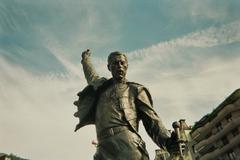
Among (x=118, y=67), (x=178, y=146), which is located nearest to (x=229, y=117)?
(x=118, y=67)

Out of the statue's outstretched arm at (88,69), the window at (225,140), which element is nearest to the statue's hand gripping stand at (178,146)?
the statue's outstretched arm at (88,69)

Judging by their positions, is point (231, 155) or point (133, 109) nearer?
point (133, 109)

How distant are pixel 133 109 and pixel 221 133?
37.6 metres

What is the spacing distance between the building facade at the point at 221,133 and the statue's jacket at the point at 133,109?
3496 cm

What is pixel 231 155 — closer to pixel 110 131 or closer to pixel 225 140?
pixel 225 140

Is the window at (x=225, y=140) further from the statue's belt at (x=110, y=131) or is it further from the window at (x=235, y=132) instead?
the statue's belt at (x=110, y=131)

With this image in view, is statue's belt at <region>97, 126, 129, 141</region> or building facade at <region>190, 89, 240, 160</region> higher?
building facade at <region>190, 89, 240, 160</region>

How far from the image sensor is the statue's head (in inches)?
248

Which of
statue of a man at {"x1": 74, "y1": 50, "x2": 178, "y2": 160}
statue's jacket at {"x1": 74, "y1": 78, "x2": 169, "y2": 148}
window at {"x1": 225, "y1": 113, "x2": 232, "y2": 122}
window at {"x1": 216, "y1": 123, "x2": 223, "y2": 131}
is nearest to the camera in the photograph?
statue of a man at {"x1": 74, "y1": 50, "x2": 178, "y2": 160}

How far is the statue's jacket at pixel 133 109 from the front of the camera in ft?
18.9

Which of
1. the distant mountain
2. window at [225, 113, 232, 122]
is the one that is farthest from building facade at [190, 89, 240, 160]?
the distant mountain

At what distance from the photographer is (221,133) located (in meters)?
41.4

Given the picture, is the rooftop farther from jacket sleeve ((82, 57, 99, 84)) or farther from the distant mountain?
jacket sleeve ((82, 57, 99, 84))

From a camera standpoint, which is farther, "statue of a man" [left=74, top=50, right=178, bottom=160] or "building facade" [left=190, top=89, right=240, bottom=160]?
"building facade" [left=190, top=89, right=240, bottom=160]
